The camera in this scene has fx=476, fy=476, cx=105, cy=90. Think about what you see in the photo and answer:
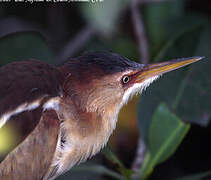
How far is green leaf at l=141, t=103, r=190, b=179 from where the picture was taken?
2.11m

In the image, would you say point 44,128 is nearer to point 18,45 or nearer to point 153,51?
point 18,45

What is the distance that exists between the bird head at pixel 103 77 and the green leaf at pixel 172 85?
0.30m

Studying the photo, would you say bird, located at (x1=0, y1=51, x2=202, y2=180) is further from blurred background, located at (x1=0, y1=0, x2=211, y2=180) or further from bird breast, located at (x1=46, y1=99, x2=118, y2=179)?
blurred background, located at (x1=0, y1=0, x2=211, y2=180)

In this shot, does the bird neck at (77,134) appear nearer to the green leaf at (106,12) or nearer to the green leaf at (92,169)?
the green leaf at (92,169)

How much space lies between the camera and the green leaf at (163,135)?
6.93 feet

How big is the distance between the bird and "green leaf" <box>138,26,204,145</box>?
259 mm

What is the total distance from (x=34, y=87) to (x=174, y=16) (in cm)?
133

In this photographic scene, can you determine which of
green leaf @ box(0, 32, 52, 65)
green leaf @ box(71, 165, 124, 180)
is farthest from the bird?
green leaf @ box(0, 32, 52, 65)

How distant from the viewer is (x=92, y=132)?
6.47 feet

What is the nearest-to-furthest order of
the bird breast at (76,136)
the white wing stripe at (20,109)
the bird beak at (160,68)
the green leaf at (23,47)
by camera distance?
the white wing stripe at (20,109), the bird breast at (76,136), the bird beak at (160,68), the green leaf at (23,47)

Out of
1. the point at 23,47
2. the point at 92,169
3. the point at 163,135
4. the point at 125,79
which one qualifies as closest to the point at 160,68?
the point at 125,79

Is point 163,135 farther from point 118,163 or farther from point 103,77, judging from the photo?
point 103,77

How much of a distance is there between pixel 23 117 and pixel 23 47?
81 cm

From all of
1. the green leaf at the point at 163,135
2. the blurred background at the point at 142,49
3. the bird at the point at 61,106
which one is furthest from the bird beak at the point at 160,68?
the blurred background at the point at 142,49
